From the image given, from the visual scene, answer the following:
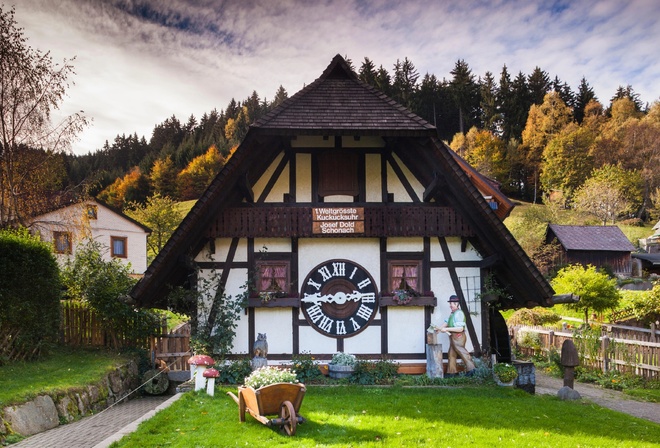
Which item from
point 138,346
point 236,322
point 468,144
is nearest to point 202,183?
point 468,144

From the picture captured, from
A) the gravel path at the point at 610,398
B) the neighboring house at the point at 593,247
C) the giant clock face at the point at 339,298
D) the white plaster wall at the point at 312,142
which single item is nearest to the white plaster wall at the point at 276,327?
the giant clock face at the point at 339,298

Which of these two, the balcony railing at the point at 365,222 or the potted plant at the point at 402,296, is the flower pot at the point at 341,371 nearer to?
the potted plant at the point at 402,296

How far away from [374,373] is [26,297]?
358 inches

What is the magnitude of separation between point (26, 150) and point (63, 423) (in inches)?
636

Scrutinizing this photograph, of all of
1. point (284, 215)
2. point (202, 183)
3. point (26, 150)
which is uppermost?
point (202, 183)

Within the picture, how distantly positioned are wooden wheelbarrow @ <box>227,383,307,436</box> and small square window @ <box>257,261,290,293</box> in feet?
14.5

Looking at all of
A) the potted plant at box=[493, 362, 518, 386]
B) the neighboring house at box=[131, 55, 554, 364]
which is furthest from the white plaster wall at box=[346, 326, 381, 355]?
the potted plant at box=[493, 362, 518, 386]

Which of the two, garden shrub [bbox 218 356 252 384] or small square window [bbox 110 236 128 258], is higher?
small square window [bbox 110 236 128 258]

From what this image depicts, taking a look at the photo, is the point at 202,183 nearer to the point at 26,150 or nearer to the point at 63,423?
the point at 26,150

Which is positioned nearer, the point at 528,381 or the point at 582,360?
the point at 528,381

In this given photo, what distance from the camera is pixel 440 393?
11.3 m

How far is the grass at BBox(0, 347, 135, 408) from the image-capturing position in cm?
1100

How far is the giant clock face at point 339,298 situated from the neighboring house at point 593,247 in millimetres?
38251

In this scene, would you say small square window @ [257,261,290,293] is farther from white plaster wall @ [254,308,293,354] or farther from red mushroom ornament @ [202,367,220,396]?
red mushroom ornament @ [202,367,220,396]
